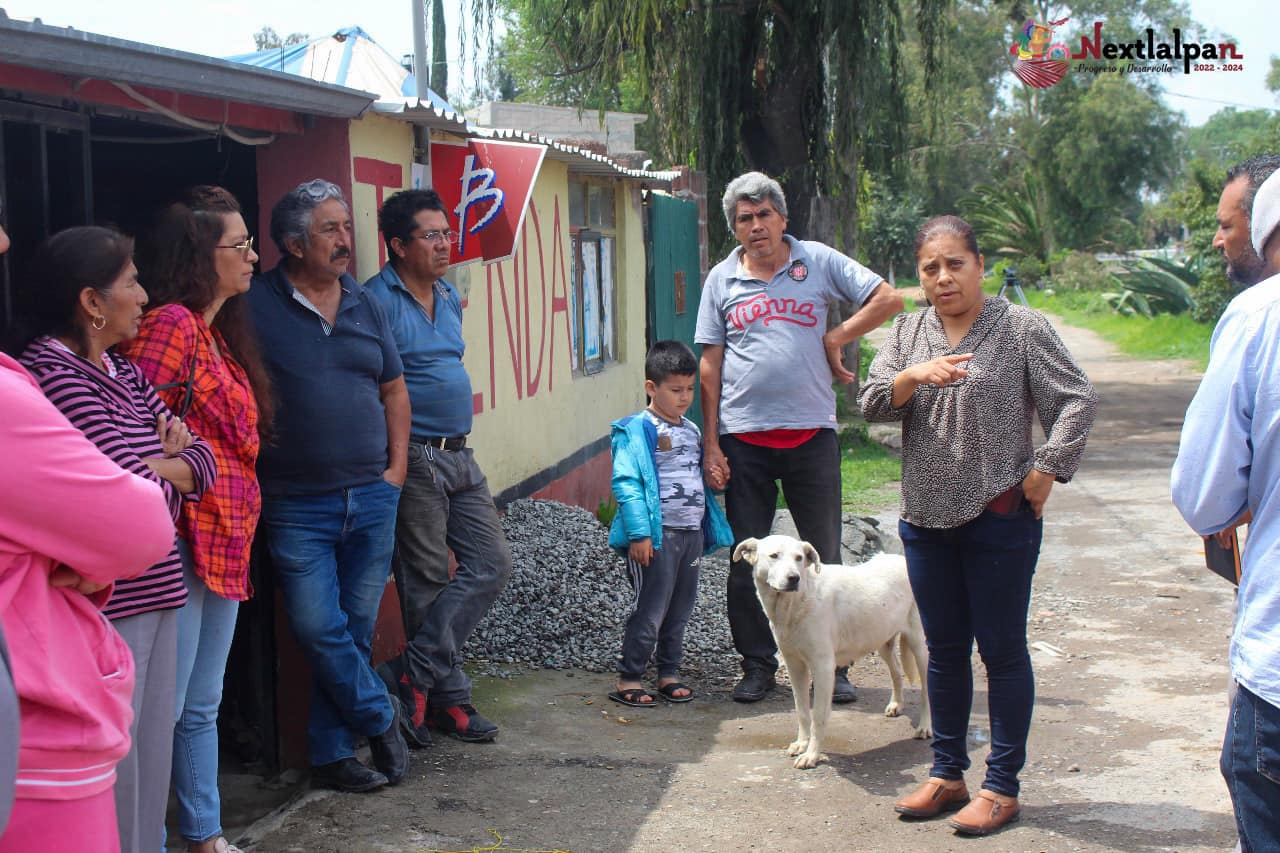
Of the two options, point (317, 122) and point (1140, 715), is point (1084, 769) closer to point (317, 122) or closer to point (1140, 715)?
point (1140, 715)

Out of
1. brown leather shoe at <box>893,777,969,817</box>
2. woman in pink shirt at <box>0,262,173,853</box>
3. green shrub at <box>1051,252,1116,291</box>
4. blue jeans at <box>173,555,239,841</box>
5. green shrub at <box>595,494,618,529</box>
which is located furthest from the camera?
green shrub at <box>1051,252,1116,291</box>

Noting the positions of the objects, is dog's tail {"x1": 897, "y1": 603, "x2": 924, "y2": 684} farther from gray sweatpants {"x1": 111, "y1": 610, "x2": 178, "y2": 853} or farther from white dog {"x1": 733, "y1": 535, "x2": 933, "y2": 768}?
gray sweatpants {"x1": 111, "y1": 610, "x2": 178, "y2": 853}

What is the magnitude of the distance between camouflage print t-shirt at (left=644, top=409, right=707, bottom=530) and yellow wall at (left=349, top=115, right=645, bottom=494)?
147 centimetres

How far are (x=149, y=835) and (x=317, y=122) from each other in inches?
115

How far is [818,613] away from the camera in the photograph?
16.5 ft

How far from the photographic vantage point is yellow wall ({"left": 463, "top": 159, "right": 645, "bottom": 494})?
7316mm

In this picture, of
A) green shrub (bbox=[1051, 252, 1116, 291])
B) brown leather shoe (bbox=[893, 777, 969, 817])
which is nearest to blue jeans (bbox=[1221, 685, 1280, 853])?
brown leather shoe (bbox=[893, 777, 969, 817])

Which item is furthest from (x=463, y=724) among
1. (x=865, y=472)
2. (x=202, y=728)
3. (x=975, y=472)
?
(x=865, y=472)

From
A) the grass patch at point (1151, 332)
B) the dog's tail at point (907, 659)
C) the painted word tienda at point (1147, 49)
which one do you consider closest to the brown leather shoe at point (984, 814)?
the dog's tail at point (907, 659)

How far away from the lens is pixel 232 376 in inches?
148

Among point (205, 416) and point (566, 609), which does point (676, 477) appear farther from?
point (205, 416)

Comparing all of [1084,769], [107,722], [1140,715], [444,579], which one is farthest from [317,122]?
[1140,715]

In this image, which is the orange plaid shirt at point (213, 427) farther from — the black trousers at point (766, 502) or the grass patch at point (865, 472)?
the grass patch at point (865, 472)

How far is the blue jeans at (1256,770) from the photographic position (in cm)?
244
